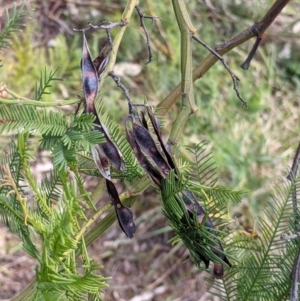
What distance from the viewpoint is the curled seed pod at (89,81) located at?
1.37ft

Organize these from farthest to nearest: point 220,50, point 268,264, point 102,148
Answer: point 220,50
point 268,264
point 102,148

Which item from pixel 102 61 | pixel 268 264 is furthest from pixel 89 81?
pixel 268 264

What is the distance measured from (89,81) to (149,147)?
0.24 ft

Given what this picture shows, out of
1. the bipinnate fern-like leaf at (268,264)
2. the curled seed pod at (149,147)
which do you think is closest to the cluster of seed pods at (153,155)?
the curled seed pod at (149,147)

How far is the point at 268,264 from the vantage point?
588 millimetres

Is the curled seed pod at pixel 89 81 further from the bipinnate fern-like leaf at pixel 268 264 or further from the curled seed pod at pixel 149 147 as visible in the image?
the bipinnate fern-like leaf at pixel 268 264

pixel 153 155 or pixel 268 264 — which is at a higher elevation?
pixel 153 155

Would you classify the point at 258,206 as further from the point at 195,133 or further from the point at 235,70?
the point at 235,70

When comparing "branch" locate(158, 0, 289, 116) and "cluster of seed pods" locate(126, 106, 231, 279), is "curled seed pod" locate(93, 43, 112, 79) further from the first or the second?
"branch" locate(158, 0, 289, 116)

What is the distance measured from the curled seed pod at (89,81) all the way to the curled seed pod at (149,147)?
1.6 inches

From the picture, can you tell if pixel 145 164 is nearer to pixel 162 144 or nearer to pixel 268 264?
pixel 162 144

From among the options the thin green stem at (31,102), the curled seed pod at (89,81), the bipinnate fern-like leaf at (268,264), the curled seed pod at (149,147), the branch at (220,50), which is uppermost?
the curled seed pod at (89,81)

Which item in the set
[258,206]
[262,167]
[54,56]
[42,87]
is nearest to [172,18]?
[54,56]

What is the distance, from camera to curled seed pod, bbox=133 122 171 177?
0.42m
